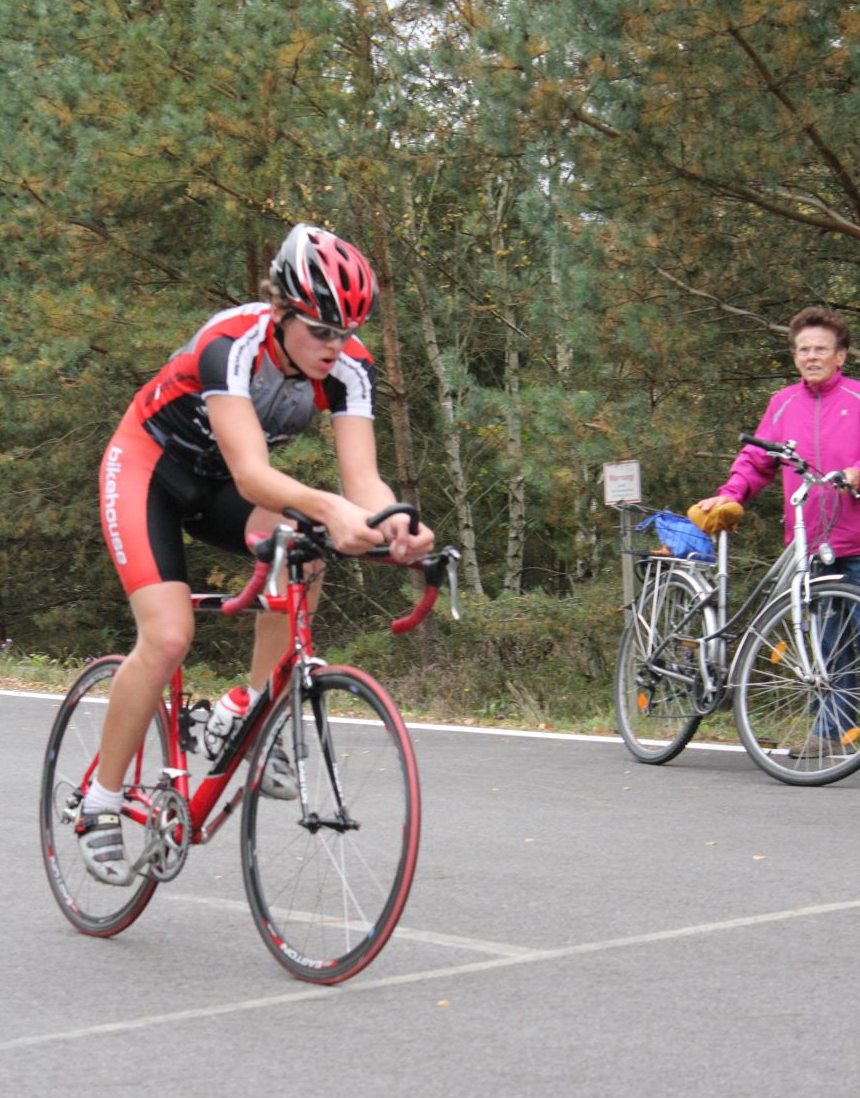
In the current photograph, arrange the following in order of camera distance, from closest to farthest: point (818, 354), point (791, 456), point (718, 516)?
point (791, 456)
point (818, 354)
point (718, 516)

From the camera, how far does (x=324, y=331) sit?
4.93m

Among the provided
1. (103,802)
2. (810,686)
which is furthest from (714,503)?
(103,802)

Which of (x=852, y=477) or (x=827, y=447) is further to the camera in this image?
(x=827, y=447)

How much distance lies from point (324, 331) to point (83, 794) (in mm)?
1729

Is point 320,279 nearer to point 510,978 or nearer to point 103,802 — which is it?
point 103,802

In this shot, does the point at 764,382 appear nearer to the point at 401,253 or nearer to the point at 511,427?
the point at 511,427

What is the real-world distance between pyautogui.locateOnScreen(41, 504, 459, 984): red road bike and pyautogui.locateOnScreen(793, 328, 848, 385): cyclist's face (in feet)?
13.5

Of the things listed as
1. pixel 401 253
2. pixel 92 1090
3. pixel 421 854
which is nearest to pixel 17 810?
pixel 421 854

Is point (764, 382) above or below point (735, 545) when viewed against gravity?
above

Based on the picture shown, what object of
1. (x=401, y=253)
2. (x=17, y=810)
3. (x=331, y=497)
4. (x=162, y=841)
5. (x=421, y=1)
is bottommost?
(x=17, y=810)

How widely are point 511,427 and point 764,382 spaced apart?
78.0 inches

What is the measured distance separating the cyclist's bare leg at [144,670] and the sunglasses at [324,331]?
0.83 metres

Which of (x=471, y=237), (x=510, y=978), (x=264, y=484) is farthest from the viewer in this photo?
(x=471, y=237)

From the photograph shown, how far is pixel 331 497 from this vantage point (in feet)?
15.5
